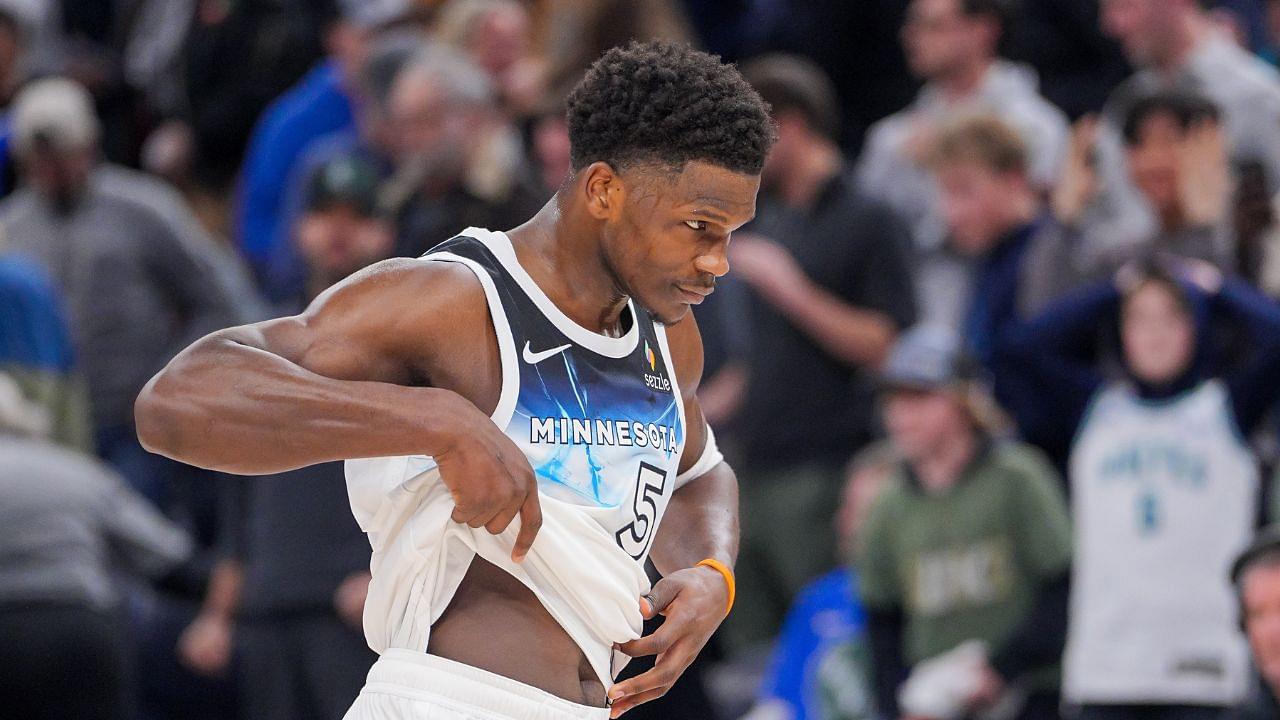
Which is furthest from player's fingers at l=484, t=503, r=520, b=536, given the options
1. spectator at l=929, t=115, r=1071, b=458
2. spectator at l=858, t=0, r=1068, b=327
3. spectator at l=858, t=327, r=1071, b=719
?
spectator at l=858, t=0, r=1068, b=327

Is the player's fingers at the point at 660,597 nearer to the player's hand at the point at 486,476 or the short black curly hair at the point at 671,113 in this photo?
the player's hand at the point at 486,476

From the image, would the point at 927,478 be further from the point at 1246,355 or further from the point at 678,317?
the point at 678,317

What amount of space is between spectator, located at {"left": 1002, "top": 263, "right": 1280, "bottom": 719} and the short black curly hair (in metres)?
3.48

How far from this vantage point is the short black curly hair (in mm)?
3229

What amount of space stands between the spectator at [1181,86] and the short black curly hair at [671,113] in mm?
4327

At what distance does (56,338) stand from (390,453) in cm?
471

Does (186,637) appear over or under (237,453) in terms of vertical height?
under

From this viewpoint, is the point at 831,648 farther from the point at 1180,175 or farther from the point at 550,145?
the point at 550,145

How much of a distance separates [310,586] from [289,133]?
341 cm

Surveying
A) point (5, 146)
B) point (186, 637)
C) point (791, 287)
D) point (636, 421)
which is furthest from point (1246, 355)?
point (5, 146)

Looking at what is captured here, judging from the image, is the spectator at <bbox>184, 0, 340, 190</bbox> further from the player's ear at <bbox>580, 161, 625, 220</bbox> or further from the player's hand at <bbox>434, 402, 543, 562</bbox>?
the player's hand at <bbox>434, 402, 543, 562</bbox>

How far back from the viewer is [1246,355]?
6535mm

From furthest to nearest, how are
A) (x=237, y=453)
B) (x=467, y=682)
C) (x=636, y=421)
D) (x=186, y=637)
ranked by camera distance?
(x=186, y=637), (x=636, y=421), (x=467, y=682), (x=237, y=453)

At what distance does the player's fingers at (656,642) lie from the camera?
3.34 meters
